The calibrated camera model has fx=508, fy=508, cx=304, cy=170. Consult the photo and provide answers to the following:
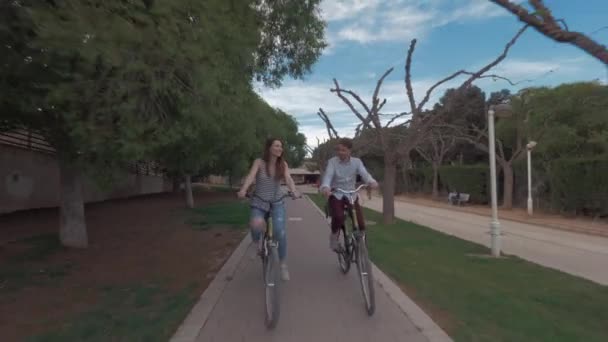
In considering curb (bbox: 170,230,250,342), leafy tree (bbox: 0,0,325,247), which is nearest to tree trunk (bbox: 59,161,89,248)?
curb (bbox: 170,230,250,342)

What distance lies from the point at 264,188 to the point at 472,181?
26.0 m

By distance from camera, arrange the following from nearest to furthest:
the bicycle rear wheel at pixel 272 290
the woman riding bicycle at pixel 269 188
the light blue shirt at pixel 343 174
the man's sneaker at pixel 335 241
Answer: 1. the bicycle rear wheel at pixel 272 290
2. the woman riding bicycle at pixel 269 188
3. the light blue shirt at pixel 343 174
4. the man's sneaker at pixel 335 241

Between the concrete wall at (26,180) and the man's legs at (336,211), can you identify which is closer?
the man's legs at (336,211)

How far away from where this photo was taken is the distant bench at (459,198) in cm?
2877

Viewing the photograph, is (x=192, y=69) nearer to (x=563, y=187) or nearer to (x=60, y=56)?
(x=60, y=56)

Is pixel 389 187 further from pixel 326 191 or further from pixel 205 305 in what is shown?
pixel 205 305

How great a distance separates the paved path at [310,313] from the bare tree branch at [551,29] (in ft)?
8.67

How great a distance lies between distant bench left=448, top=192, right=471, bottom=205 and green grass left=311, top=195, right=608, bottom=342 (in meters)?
20.0

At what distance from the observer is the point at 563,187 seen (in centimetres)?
1923

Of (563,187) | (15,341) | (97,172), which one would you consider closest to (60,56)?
(15,341)

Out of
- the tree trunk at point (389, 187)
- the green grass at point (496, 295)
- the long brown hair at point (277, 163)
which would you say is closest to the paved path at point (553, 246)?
the green grass at point (496, 295)

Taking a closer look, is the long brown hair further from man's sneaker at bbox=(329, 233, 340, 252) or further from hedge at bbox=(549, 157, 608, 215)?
hedge at bbox=(549, 157, 608, 215)

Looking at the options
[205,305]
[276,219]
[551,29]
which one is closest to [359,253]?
[276,219]

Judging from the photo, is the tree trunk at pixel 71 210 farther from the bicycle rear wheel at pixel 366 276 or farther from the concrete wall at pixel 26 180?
the bicycle rear wheel at pixel 366 276
